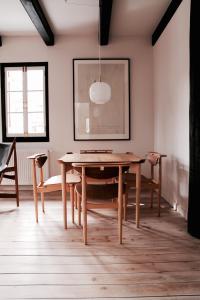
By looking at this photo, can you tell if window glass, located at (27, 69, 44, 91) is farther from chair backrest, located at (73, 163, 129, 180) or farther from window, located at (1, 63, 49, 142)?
chair backrest, located at (73, 163, 129, 180)

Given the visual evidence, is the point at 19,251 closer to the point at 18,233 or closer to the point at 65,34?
the point at 18,233

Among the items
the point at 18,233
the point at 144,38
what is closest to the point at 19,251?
the point at 18,233

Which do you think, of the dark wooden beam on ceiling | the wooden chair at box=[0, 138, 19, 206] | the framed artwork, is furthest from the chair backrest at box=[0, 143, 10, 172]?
the dark wooden beam on ceiling

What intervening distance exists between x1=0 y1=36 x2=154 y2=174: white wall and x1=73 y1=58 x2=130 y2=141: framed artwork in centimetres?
10

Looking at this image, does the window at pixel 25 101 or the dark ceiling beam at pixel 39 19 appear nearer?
the dark ceiling beam at pixel 39 19

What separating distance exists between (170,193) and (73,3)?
284 centimetres

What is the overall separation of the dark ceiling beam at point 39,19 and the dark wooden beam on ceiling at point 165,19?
171 cm

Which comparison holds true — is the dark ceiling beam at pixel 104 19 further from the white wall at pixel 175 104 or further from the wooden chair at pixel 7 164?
the wooden chair at pixel 7 164

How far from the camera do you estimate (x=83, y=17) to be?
4.00 metres

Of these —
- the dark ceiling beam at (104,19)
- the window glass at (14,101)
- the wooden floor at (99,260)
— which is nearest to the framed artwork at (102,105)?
the dark ceiling beam at (104,19)

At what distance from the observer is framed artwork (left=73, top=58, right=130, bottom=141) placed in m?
4.78

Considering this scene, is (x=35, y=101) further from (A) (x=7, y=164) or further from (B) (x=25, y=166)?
(A) (x=7, y=164)

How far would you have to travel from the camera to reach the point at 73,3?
354 cm

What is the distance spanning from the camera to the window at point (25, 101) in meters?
4.82
